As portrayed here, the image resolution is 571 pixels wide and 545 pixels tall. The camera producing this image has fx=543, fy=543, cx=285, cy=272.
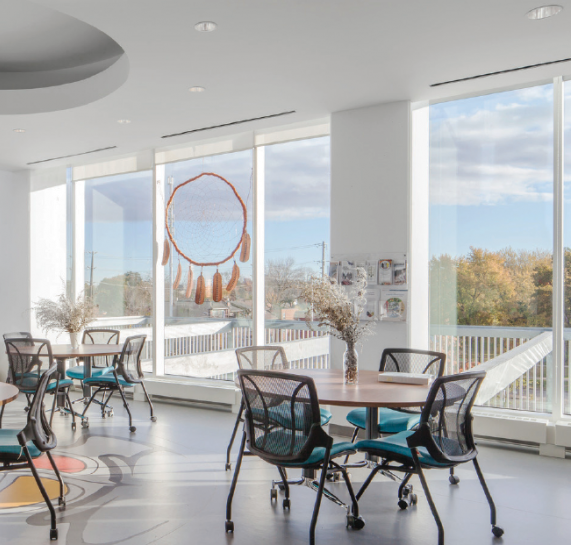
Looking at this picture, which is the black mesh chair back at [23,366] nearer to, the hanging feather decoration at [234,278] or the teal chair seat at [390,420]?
the hanging feather decoration at [234,278]

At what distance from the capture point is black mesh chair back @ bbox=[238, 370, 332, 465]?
8.73 feet

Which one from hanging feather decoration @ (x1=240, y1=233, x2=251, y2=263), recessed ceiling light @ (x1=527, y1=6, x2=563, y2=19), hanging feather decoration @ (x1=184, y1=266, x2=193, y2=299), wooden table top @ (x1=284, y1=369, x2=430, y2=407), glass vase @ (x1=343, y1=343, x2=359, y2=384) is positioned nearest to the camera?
wooden table top @ (x1=284, y1=369, x2=430, y2=407)

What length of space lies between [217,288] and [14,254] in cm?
350

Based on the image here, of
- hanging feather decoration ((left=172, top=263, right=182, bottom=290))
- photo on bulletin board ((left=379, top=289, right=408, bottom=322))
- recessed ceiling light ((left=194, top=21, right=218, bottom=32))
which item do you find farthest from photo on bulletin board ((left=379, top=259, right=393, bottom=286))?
hanging feather decoration ((left=172, top=263, right=182, bottom=290))

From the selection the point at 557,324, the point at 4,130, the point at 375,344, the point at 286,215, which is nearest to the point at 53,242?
the point at 4,130

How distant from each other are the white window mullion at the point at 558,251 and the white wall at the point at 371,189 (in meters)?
1.20

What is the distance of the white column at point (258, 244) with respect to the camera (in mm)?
6176

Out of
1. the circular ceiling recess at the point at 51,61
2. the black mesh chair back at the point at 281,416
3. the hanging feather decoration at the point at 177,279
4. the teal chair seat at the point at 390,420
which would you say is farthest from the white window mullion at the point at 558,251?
the hanging feather decoration at the point at 177,279

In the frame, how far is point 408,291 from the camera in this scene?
4.87m

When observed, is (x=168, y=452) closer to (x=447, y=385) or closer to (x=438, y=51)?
(x=447, y=385)

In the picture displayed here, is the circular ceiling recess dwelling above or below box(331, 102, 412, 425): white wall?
above

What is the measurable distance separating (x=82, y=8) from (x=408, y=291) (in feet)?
10.9

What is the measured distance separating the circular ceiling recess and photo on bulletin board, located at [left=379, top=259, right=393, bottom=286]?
2.69 metres

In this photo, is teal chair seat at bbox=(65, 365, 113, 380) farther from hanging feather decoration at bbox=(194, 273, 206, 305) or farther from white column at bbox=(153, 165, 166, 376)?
hanging feather decoration at bbox=(194, 273, 206, 305)
